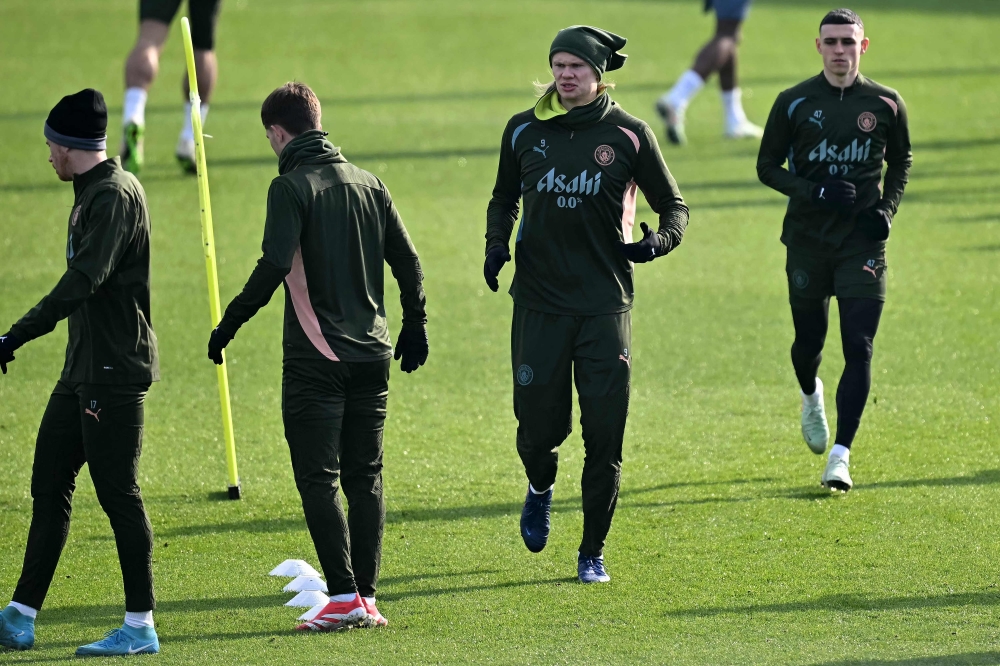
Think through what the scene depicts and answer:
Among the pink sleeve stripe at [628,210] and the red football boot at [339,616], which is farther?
the pink sleeve stripe at [628,210]

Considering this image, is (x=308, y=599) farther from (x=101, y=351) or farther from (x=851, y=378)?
(x=851, y=378)

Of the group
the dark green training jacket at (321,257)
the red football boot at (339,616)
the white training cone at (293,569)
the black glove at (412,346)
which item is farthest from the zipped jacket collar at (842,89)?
the red football boot at (339,616)

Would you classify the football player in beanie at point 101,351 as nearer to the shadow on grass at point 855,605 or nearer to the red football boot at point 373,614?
the red football boot at point 373,614

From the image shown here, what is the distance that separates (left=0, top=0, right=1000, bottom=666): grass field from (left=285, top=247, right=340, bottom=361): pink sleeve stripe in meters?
1.02

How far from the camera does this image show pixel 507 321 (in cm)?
1028

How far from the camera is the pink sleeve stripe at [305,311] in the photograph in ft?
17.9

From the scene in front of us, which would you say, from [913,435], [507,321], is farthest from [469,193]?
[913,435]

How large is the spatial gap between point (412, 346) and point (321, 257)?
622mm

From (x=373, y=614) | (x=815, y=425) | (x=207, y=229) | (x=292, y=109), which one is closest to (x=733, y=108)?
(x=815, y=425)

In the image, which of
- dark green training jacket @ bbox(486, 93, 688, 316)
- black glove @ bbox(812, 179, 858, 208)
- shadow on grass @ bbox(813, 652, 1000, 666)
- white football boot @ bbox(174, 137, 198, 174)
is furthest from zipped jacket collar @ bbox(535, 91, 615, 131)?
white football boot @ bbox(174, 137, 198, 174)

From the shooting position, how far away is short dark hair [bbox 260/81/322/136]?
17.9ft

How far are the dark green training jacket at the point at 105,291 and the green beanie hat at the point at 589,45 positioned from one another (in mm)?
1661

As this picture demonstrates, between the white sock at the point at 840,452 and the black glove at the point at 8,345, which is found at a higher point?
the black glove at the point at 8,345

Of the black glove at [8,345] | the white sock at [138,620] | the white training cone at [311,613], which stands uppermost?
the black glove at [8,345]
